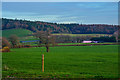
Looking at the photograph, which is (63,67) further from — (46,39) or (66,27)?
(66,27)

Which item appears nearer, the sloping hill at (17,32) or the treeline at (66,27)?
the treeline at (66,27)

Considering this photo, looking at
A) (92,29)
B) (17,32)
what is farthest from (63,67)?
(17,32)

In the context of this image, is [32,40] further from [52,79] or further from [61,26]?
[52,79]

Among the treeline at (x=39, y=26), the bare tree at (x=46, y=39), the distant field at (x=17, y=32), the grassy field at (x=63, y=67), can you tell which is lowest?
the grassy field at (x=63, y=67)

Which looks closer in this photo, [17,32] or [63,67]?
[63,67]

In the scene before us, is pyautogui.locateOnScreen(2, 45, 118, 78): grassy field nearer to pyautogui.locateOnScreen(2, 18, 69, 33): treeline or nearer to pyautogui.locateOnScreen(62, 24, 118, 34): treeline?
pyautogui.locateOnScreen(62, 24, 118, 34): treeline

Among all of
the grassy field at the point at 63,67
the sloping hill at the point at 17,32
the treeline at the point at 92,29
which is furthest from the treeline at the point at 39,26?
the grassy field at the point at 63,67

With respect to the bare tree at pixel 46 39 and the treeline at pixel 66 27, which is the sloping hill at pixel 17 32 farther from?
the bare tree at pixel 46 39

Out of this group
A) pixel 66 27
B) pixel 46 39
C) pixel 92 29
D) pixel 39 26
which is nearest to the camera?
pixel 46 39

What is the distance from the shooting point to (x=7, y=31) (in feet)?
176

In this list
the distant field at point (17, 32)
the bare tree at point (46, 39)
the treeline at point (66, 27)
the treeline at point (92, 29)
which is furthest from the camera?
the distant field at point (17, 32)

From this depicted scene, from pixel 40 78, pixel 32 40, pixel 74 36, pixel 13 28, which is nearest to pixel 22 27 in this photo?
pixel 13 28

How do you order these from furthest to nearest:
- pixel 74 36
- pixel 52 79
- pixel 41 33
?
pixel 74 36 → pixel 41 33 → pixel 52 79

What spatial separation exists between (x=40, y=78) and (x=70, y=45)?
43.3 metres
